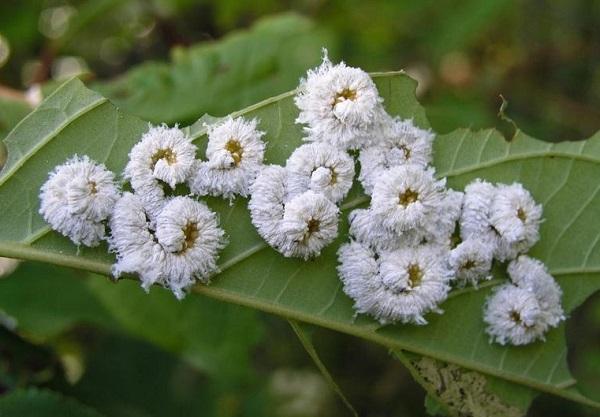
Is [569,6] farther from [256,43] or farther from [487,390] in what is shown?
[487,390]

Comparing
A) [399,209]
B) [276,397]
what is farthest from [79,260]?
[276,397]

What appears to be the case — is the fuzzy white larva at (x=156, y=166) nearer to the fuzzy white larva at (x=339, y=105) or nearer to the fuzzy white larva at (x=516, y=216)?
the fuzzy white larva at (x=339, y=105)

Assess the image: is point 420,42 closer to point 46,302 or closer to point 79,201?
point 46,302

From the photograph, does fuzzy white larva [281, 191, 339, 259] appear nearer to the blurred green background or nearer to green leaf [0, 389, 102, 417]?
the blurred green background

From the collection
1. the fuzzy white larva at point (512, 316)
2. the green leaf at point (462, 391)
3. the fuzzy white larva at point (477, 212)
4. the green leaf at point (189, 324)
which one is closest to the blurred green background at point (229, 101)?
the green leaf at point (189, 324)

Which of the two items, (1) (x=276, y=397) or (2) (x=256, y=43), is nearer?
(2) (x=256, y=43)

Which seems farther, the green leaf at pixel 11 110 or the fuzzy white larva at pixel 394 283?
the green leaf at pixel 11 110

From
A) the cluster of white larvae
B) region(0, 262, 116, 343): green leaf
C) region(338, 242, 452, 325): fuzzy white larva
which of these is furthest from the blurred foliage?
region(338, 242, 452, 325): fuzzy white larva

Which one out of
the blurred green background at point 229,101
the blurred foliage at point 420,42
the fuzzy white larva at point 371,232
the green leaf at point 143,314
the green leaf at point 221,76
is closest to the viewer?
the fuzzy white larva at point 371,232
